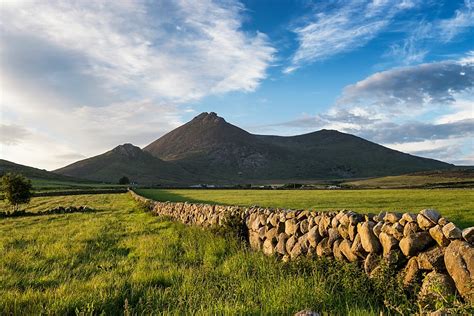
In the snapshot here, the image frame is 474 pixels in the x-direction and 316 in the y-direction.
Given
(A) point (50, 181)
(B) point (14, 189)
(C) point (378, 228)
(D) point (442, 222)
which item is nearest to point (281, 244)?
(C) point (378, 228)

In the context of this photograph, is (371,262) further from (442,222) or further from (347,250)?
(442,222)

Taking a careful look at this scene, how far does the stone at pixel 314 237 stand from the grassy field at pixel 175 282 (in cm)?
67

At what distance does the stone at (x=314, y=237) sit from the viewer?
940cm

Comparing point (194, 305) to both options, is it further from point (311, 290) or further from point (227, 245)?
point (227, 245)

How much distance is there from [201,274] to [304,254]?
268cm

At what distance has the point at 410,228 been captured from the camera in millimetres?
6961

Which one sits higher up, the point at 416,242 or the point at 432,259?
the point at 416,242

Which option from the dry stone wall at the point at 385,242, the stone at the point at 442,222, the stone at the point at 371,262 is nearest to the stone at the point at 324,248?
the dry stone wall at the point at 385,242

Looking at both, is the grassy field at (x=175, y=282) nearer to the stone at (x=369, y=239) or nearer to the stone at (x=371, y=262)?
the stone at (x=371, y=262)

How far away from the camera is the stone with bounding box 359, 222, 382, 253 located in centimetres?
763

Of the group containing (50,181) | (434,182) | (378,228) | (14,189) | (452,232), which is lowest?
(378,228)

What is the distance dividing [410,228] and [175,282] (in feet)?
16.8

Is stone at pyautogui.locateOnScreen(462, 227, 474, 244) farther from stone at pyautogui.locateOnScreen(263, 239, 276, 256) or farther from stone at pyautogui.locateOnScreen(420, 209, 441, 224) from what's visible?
stone at pyautogui.locateOnScreen(263, 239, 276, 256)

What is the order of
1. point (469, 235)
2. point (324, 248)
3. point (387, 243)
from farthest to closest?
point (324, 248) → point (387, 243) → point (469, 235)
